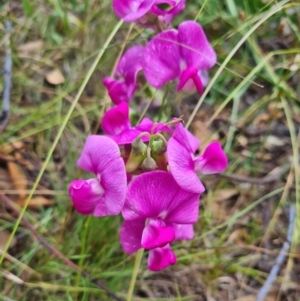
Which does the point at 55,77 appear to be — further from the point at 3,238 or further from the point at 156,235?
the point at 156,235

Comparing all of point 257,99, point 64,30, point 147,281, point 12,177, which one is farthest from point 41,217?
point 257,99

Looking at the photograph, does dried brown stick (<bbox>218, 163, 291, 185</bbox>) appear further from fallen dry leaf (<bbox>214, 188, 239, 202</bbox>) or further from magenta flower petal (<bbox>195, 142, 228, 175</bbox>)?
magenta flower petal (<bbox>195, 142, 228, 175</bbox>)

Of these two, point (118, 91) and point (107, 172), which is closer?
point (107, 172)

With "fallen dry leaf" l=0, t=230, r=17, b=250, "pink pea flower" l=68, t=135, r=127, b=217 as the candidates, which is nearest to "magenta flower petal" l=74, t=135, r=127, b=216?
"pink pea flower" l=68, t=135, r=127, b=217

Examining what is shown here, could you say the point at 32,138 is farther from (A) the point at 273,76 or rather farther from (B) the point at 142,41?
(A) the point at 273,76

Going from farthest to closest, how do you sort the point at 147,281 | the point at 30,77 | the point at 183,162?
1. the point at 30,77
2. the point at 147,281
3. the point at 183,162

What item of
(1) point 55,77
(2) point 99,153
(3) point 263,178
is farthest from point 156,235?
(1) point 55,77
